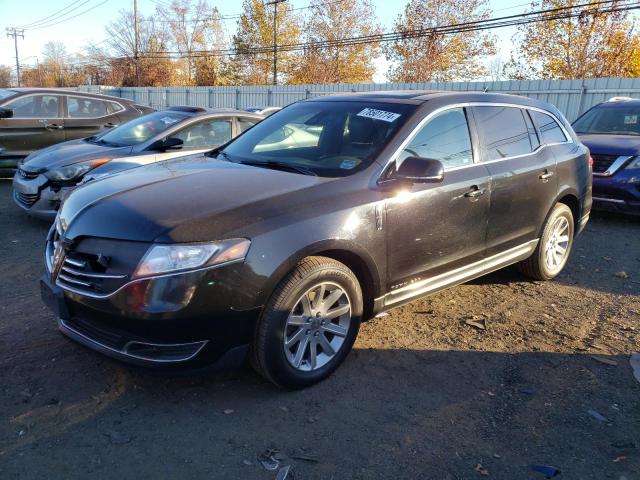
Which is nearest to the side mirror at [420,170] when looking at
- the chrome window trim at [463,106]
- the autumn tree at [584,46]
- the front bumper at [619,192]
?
the chrome window trim at [463,106]

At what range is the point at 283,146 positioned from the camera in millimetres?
4129

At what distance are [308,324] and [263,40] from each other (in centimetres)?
4585

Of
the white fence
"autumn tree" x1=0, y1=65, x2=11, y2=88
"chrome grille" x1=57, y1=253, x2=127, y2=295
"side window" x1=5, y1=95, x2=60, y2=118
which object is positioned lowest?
"chrome grille" x1=57, y1=253, x2=127, y2=295

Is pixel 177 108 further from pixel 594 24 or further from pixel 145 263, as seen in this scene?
pixel 594 24

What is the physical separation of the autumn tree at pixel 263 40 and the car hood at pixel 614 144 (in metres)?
37.1

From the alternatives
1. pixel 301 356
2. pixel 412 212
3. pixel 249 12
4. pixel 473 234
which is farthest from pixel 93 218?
pixel 249 12

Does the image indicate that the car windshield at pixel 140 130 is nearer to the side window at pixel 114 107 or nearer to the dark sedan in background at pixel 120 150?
the dark sedan in background at pixel 120 150

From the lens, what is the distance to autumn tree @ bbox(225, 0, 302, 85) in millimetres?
43625

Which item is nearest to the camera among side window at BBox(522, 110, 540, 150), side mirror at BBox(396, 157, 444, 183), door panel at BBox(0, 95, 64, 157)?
side mirror at BBox(396, 157, 444, 183)

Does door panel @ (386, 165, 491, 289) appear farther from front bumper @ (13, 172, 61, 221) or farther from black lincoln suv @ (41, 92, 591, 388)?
front bumper @ (13, 172, 61, 221)

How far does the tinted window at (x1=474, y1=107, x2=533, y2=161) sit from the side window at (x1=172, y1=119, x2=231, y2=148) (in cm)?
406

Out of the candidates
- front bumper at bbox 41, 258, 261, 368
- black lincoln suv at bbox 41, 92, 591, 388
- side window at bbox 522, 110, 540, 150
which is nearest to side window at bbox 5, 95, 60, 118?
black lincoln suv at bbox 41, 92, 591, 388

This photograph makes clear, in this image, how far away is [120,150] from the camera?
6.71 meters

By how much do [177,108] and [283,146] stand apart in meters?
4.05
